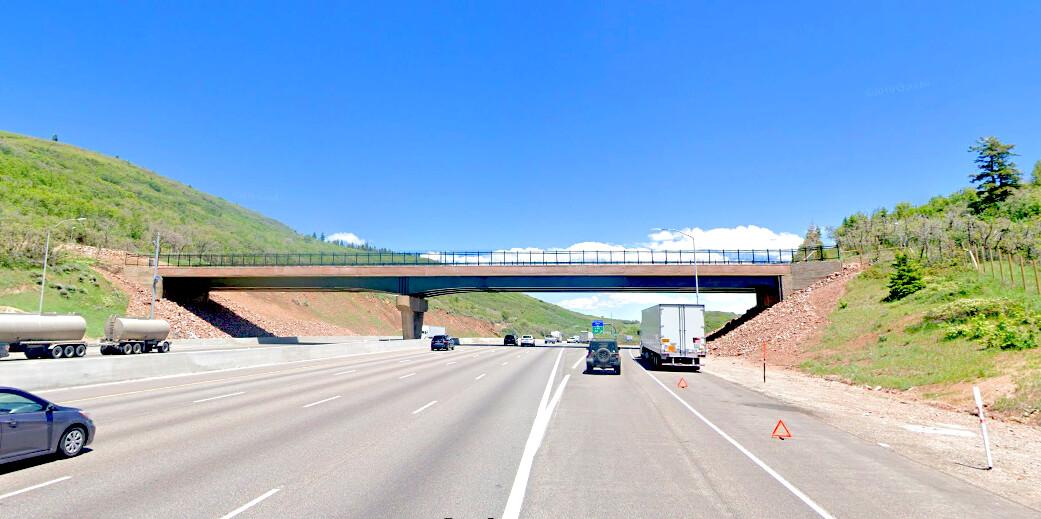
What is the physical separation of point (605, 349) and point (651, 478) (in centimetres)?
2032

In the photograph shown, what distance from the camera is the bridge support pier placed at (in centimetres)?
6775

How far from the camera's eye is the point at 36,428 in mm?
8922

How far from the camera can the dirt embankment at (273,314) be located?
213ft

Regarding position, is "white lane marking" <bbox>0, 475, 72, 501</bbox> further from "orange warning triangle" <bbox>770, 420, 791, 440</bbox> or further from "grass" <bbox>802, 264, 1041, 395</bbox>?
"grass" <bbox>802, 264, 1041, 395</bbox>

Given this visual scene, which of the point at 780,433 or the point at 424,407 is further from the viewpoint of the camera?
the point at 424,407

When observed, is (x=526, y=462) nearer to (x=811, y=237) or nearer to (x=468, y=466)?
(x=468, y=466)

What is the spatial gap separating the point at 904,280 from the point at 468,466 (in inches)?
1500

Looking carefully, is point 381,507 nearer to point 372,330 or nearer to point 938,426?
point 938,426

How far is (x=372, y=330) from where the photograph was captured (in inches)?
4685

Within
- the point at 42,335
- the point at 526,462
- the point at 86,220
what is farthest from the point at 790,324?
the point at 86,220

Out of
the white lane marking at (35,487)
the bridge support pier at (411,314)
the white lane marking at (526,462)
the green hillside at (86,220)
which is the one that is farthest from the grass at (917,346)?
the green hillside at (86,220)

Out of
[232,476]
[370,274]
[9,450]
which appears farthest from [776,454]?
[370,274]

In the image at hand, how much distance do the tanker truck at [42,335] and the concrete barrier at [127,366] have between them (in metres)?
5.88

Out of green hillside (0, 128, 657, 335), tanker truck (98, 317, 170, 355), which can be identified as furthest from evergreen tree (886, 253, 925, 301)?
green hillside (0, 128, 657, 335)
